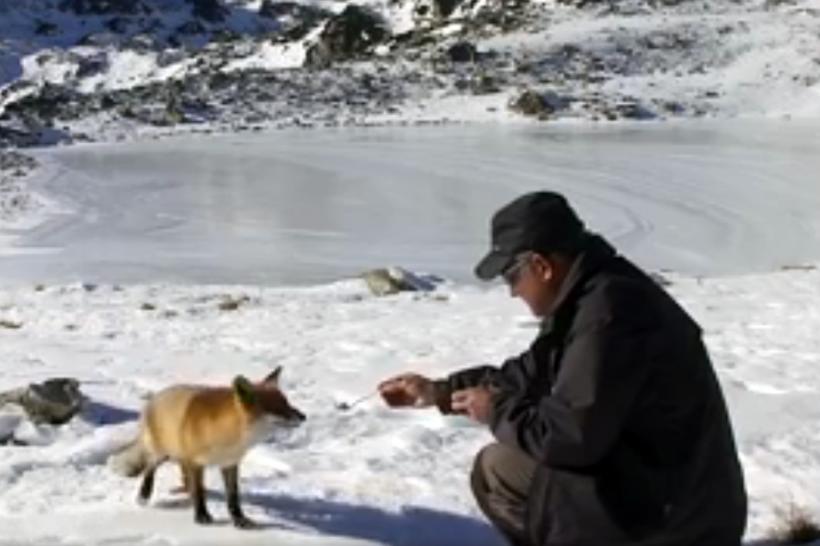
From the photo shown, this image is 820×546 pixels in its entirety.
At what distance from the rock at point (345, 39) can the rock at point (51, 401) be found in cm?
5819

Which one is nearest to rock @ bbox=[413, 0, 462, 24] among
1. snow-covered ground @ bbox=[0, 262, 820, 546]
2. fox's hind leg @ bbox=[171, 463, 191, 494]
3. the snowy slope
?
the snowy slope

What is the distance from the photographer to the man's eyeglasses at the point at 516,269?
10.8 ft

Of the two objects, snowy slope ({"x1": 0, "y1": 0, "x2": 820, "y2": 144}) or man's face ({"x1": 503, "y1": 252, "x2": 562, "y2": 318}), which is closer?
man's face ({"x1": 503, "y1": 252, "x2": 562, "y2": 318})

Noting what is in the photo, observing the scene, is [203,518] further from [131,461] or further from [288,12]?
[288,12]

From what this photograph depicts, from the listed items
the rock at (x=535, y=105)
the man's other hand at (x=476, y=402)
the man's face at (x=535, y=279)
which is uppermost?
the man's face at (x=535, y=279)

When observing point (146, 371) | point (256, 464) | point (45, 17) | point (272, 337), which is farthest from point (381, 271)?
point (45, 17)

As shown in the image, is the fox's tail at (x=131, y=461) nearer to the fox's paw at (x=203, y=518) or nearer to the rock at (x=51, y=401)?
the fox's paw at (x=203, y=518)

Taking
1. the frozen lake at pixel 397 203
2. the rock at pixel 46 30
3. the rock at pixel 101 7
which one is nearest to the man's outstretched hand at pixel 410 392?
the frozen lake at pixel 397 203

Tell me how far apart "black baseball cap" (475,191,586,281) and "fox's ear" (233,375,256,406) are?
3.37 ft

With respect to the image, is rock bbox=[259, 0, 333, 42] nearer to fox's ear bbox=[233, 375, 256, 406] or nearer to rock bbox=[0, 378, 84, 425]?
rock bbox=[0, 378, 84, 425]

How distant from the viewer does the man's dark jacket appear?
126 inches

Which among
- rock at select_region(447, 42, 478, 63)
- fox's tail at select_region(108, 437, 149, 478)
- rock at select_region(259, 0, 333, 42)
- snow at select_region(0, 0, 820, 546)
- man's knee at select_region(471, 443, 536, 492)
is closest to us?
man's knee at select_region(471, 443, 536, 492)

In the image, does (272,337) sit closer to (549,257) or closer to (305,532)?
(305,532)

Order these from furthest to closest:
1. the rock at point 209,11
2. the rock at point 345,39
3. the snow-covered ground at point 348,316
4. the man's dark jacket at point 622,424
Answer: the rock at point 209,11 < the rock at point 345,39 < the snow-covered ground at point 348,316 < the man's dark jacket at point 622,424
